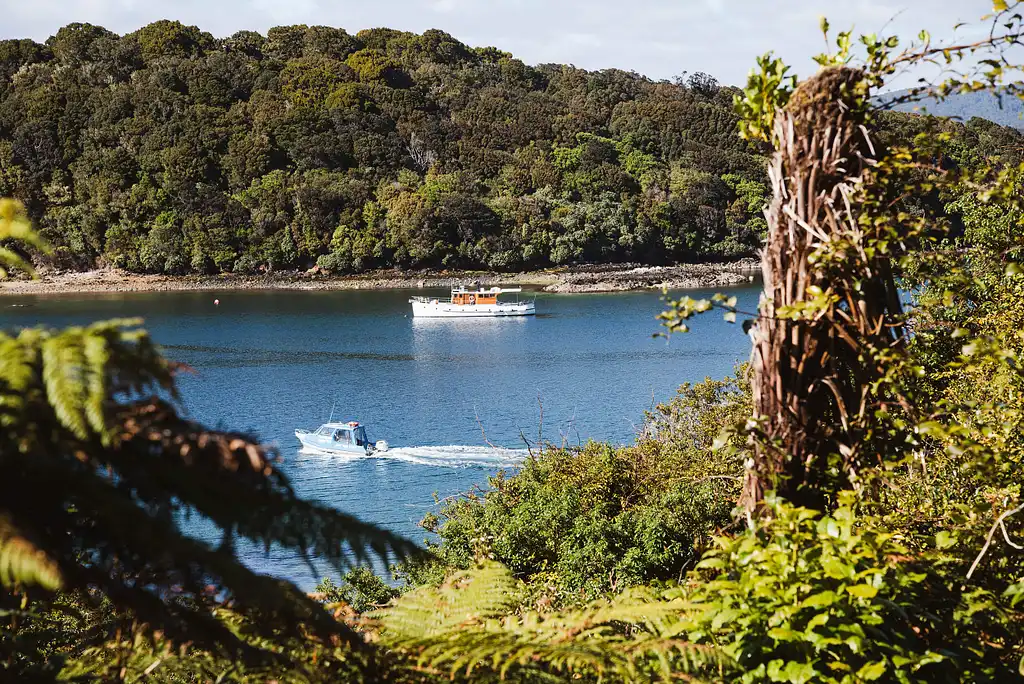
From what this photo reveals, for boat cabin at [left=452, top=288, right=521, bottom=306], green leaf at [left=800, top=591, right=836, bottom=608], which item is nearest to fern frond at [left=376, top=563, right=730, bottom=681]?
green leaf at [left=800, top=591, right=836, bottom=608]

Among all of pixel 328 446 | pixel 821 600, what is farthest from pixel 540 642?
pixel 328 446

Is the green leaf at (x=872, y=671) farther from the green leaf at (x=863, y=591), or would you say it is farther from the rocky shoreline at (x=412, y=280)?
the rocky shoreline at (x=412, y=280)

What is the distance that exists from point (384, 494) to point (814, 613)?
15.8 metres

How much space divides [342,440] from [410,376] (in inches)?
376

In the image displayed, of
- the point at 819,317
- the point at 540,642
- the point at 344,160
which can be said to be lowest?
the point at 540,642

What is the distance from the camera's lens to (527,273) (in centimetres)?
6262

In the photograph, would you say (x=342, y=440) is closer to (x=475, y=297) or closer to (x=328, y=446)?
(x=328, y=446)

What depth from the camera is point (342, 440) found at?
2036 centimetres

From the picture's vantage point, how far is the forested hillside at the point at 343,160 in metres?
62.6

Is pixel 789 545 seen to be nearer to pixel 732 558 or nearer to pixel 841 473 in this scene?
pixel 732 558

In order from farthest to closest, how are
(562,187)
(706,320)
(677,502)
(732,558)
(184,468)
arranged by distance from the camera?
(562,187), (706,320), (677,502), (732,558), (184,468)

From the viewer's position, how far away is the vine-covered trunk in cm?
221

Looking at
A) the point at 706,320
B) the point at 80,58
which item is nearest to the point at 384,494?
the point at 706,320

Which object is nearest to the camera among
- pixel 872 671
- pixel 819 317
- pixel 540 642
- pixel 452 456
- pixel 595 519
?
pixel 872 671
